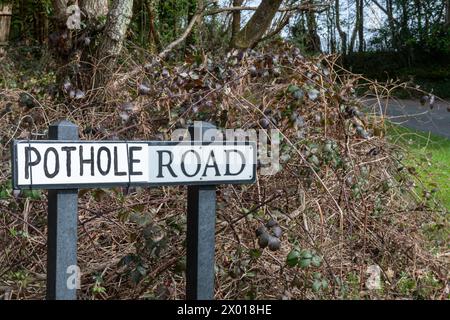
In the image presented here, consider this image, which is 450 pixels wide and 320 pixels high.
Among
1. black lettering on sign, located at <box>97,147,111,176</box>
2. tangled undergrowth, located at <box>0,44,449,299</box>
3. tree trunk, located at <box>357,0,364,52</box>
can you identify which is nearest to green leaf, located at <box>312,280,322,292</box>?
tangled undergrowth, located at <box>0,44,449,299</box>

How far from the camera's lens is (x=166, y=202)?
409 cm

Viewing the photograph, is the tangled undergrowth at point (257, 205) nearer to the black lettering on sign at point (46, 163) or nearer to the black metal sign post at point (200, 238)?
the black metal sign post at point (200, 238)

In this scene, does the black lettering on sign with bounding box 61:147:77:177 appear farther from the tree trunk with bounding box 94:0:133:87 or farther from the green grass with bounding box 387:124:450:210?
the tree trunk with bounding box 94:0:133:87

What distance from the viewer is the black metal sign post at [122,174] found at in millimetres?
2387

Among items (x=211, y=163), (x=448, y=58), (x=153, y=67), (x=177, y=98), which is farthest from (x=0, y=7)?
(x=448, y=58)

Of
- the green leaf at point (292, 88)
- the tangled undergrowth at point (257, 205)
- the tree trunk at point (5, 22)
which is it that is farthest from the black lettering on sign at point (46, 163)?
the tree trunk at point (5, 22)

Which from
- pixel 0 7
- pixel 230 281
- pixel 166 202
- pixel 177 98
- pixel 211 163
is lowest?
pixel 230 281

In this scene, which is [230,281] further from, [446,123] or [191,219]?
[446,123]

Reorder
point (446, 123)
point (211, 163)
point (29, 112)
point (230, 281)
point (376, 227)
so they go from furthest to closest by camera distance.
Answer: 1. point (446, 123)
2. point (29, 112)
3. point (376, 227)
4. point (230, 281)
5. point (211, 163)

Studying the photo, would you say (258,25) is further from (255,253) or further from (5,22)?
(5,22)

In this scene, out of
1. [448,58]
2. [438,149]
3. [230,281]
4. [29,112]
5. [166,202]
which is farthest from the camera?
[448,58]

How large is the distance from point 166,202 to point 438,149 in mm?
6723

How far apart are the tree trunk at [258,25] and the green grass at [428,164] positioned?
178cm

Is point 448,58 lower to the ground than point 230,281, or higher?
higher
